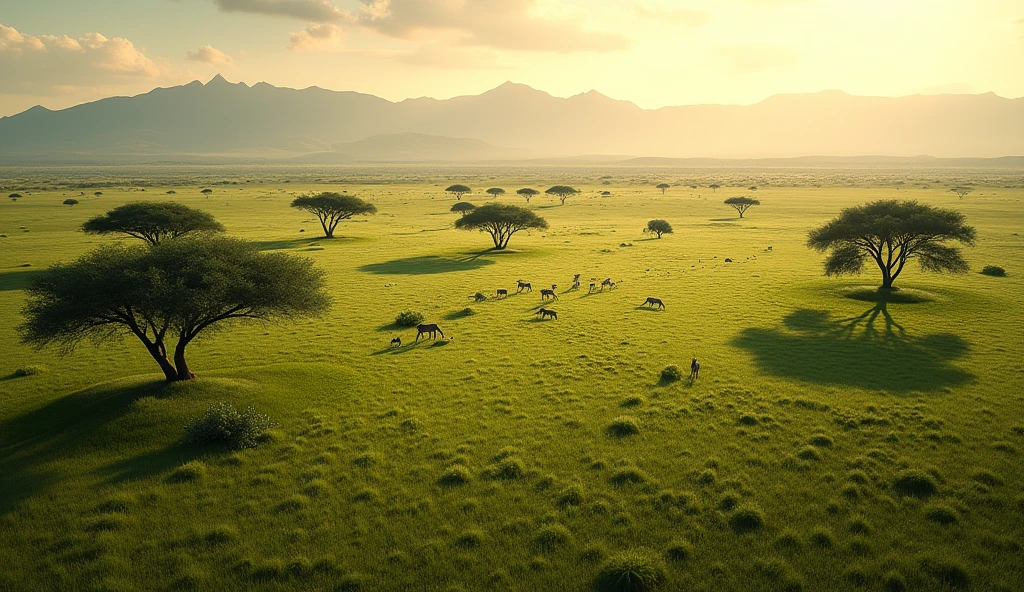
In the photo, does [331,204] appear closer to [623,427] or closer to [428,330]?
[428,330]

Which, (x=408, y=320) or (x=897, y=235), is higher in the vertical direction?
(x=897, y=235)

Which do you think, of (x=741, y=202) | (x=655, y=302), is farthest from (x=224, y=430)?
(x=741, y=202)

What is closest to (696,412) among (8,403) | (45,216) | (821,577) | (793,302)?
(821,577)

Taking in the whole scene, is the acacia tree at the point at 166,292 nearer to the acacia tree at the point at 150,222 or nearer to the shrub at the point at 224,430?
the shrub at the point at 224,430

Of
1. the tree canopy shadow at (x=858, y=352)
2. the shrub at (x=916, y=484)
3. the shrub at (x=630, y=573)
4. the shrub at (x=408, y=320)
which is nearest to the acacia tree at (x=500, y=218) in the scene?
the shrub at (x=408, y=320)

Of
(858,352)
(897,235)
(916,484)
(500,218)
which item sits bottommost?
(916,484)

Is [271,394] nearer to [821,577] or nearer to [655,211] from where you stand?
[821,577]
